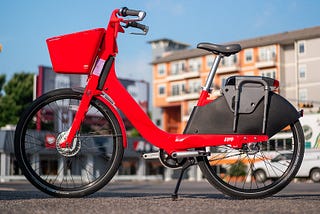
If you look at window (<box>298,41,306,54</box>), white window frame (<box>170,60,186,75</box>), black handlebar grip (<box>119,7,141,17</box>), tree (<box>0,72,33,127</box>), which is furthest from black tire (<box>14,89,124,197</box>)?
white window frame (<box>170,60,186,75</box>)

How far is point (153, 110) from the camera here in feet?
223

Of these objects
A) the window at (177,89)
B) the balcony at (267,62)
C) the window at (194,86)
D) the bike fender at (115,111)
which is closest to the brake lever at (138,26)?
the bike fender at (115,111)

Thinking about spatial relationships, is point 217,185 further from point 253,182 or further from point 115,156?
point 115,156

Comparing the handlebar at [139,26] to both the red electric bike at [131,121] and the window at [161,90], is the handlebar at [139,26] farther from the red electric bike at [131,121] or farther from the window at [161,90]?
the window at [161,90]

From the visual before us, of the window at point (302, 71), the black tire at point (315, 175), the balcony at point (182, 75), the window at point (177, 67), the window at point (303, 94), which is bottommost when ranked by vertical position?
the black tire at point (315, 175)

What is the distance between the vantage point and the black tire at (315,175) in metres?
24.5

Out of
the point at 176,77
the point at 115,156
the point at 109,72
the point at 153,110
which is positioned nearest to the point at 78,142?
the point at 115,156

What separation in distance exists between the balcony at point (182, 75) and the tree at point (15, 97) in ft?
51.5

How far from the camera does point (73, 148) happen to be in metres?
4.97

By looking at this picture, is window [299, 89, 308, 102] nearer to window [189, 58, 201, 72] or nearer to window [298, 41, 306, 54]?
window [298, 41, 306, 54]

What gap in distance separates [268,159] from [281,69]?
1988 inches

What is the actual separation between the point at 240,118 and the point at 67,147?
1.56 metres

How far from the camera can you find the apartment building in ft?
170

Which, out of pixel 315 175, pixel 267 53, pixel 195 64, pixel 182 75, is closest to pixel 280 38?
pixel 267 53
